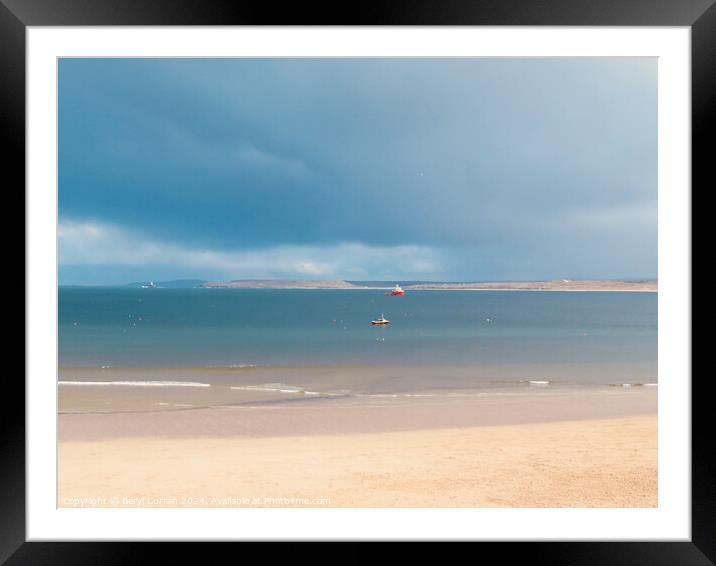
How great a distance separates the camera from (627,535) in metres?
1.25

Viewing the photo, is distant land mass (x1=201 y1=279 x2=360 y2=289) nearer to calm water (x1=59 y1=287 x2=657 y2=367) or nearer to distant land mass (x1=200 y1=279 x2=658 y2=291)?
distant land mass (x1=200 y1=279 x2=658 y2=291)

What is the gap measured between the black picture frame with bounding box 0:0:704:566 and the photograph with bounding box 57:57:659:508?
0.12m

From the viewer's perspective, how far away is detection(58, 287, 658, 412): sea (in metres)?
5.46

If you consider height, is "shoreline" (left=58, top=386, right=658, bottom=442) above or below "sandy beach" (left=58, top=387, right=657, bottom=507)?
below

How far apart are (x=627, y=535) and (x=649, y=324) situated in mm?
14072

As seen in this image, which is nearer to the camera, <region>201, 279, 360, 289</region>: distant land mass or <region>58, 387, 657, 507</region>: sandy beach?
<region>58, 387, 657, 507</region>: sandy beach

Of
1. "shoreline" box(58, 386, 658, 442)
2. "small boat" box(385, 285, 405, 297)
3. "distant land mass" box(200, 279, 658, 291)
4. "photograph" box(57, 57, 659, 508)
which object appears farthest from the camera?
"small boat" box(385, 285, 405, 297)

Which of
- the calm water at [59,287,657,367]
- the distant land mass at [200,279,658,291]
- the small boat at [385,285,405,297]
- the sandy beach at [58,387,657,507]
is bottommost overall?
the calm water at [59,287,657,367]

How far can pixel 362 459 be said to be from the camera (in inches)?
96.6

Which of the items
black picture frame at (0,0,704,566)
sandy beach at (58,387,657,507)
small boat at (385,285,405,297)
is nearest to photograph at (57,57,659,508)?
sandy beach at (58,387,657,507)

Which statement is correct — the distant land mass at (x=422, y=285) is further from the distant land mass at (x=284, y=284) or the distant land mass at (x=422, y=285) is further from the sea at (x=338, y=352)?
the sea at (x=338, y=352)

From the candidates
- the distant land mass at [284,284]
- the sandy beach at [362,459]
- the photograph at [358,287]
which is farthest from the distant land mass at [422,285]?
the sandy beach at [362,459]

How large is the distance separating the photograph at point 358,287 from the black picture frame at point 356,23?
4.8 inches

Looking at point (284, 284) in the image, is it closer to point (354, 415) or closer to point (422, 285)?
point (422, 285)
